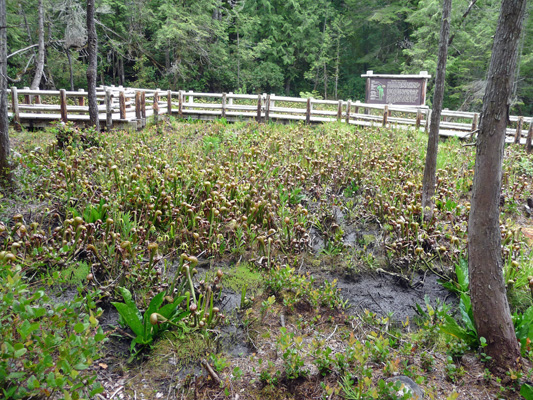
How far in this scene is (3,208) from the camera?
18.6 ft

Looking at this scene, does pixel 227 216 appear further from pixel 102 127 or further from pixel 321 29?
pixel 321 29

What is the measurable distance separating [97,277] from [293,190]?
384 cm

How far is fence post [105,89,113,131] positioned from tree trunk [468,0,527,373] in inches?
463

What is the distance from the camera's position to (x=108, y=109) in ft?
42.4

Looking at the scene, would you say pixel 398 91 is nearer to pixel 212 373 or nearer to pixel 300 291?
pixel 300 291

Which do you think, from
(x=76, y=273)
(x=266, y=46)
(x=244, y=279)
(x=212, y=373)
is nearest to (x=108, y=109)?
(x=76, y=273)

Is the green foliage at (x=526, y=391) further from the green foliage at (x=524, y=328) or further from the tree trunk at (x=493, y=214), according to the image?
the green foliage at (x=524, y=328)

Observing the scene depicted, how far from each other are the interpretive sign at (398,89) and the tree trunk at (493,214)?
14.2 m

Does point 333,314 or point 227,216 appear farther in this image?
point 227,216

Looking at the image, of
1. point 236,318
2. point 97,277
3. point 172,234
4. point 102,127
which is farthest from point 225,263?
point 102,127

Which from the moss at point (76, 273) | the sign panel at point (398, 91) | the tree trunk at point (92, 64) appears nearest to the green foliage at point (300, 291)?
the moss at point (76, 273)

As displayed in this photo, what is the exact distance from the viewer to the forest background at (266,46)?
23.4 meters

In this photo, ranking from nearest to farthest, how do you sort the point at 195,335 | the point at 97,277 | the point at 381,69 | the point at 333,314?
the point at 195,335
the point at 333,314
the point at 97,277
the point at 381,69

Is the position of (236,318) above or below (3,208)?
below
